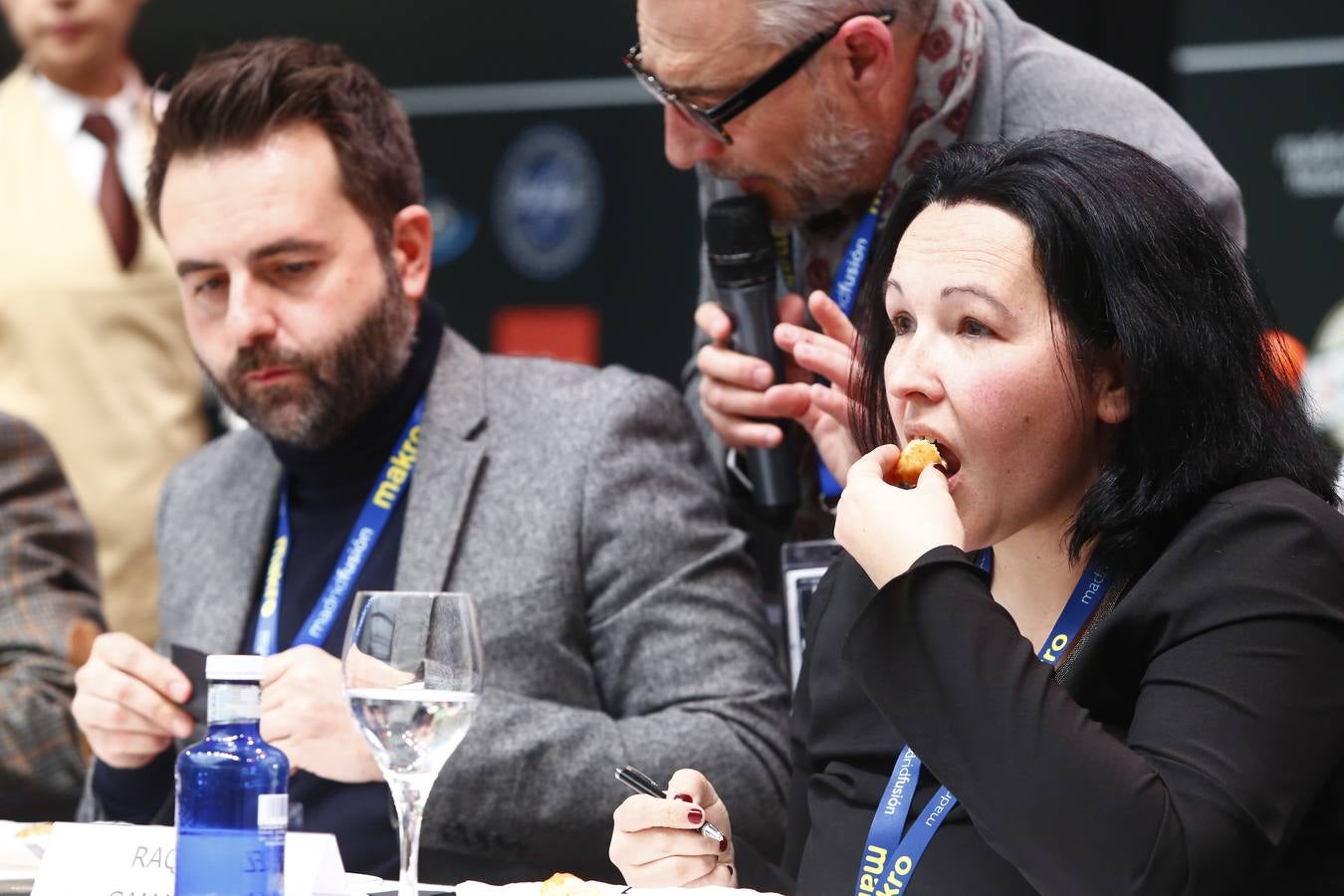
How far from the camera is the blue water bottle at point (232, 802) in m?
1.24

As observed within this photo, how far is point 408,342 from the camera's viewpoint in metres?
2.52

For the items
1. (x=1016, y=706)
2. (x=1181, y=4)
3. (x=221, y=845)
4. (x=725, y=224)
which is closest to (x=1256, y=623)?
(x=1016, y=706)

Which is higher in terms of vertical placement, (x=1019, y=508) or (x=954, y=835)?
(x=1019, y=508)

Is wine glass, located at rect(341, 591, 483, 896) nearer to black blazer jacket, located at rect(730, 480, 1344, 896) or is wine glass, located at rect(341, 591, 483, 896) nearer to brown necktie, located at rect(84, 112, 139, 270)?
black blazer jacket, located at rect(730, 480, 1344, 896)

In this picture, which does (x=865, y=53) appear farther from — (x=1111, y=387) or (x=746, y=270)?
(x=1111, y=387)

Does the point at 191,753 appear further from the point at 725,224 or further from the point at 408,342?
the point at 408,342

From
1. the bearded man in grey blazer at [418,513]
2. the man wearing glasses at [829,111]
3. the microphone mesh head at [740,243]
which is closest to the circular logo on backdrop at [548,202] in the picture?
the bearded man in grey blazer at [418,513]

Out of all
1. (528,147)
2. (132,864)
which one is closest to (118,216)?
(528,147)

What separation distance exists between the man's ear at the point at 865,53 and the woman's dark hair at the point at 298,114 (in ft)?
2.40

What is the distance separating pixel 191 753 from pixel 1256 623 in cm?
81

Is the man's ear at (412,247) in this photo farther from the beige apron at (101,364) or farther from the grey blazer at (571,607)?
the beige apron at (101,364)

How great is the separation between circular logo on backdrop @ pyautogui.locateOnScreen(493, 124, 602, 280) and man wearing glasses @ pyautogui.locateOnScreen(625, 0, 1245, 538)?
1749 mm

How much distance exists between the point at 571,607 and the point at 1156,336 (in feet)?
3.60

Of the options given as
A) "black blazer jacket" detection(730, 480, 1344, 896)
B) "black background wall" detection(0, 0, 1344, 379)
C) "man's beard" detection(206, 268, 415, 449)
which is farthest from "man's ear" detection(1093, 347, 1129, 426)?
"black background wall" detection(0, 0, 1344, 379)
